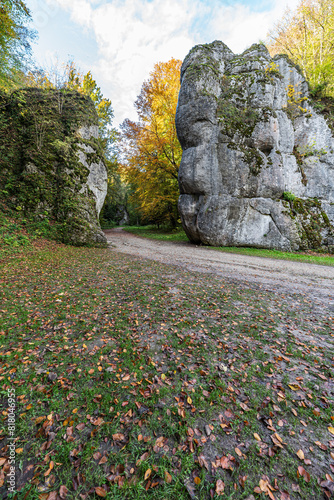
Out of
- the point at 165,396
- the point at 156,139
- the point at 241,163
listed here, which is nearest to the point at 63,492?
the point at 165,396

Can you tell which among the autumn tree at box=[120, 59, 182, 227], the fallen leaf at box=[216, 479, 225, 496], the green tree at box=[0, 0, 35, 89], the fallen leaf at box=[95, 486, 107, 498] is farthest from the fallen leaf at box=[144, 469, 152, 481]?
the autumn tree at box=[120, 59, 182, 227]

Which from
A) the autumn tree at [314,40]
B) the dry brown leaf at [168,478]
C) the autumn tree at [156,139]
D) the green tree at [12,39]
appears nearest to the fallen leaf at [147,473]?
the dry brown leaf at [168,478]

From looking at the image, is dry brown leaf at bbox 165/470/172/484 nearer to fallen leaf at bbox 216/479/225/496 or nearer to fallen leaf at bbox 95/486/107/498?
fallen leaf at bbox 216/479/225/496

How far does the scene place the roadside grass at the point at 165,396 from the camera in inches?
73.9

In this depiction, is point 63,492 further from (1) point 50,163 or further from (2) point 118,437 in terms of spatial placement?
(1) point 50,163

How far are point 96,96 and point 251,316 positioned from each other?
2644 centimetres

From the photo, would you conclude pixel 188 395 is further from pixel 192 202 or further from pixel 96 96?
pixel 96 96

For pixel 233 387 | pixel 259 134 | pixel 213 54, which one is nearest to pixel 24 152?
pixel 233 387

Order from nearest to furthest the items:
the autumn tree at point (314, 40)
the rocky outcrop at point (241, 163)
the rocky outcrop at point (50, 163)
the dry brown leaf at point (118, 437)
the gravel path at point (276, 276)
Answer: the dry brown leaf at point (118, 437), the gravel path at point (276, 276), the rocky outcrop at point (50, 163), the rocky outcrop at point (241, 163), the autumn tree at point (314, 40)

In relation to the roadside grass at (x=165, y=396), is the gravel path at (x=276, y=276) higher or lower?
higher

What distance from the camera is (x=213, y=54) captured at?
17.1m

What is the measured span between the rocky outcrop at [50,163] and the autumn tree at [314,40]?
21236 millimetres

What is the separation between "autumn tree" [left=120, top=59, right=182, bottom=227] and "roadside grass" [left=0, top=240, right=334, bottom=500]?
17.5 m

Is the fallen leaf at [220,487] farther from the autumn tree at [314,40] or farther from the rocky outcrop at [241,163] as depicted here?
the autumn tree at [314,40]
